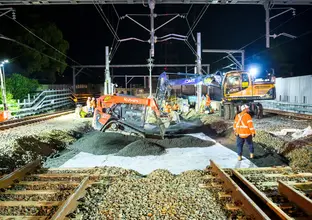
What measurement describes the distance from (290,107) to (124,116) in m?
14.7

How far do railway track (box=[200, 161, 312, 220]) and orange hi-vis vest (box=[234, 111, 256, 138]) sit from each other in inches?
67.3

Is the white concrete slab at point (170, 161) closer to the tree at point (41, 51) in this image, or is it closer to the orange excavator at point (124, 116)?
the orange excavator at point (124, 116)

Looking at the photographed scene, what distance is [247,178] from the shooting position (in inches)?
283

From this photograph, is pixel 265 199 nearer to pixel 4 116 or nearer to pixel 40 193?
pixel 40 193

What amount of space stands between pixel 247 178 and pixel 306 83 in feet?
60.2

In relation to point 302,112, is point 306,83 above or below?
above

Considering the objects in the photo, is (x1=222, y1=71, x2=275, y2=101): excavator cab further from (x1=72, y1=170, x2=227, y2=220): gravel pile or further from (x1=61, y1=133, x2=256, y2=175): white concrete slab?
(x1=72, y1=170, x2=227, y2=220): gravel pile

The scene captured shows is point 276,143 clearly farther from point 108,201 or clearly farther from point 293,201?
point 108,201

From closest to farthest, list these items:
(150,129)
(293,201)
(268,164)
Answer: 1. (293,201)
2. (268,164)
3. (150,129)

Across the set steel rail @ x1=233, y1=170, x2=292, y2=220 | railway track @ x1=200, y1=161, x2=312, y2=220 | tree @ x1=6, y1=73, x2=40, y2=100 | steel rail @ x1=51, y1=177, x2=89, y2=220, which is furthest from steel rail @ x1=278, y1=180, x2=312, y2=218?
tree @ x1=6, y1=73, x2=40, y2=100

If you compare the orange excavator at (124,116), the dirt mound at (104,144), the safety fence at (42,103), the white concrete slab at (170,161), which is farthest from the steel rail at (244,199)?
the safety fence at (42,103)

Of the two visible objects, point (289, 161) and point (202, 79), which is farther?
point (202, 79)

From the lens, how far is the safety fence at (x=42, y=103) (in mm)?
23406

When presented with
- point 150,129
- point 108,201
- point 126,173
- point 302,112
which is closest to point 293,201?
point 108,201
